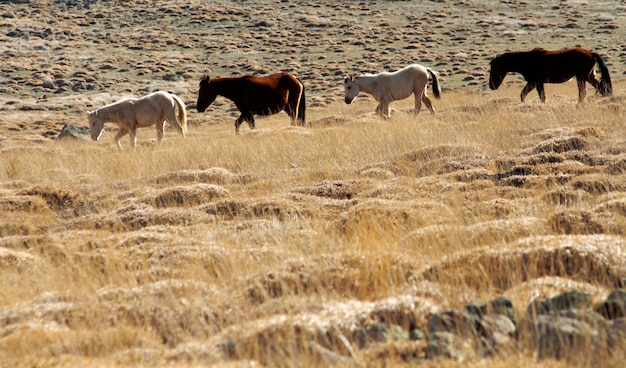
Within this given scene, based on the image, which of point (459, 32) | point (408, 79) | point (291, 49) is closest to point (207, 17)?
point (291, 49)

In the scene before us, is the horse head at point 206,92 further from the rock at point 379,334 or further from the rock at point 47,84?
the rock at point 47,84

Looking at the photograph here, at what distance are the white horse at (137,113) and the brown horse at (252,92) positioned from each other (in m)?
1.73

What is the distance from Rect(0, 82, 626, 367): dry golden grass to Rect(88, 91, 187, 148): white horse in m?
5.70

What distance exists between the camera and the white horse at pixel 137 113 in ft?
61.4

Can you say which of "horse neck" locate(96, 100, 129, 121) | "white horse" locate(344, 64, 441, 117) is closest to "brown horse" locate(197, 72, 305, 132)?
"white horse" locate(344, 64, 441, 117)

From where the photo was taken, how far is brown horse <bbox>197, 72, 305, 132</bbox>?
805 inches

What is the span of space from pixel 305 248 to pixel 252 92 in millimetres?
14231

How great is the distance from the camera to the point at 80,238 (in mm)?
7883

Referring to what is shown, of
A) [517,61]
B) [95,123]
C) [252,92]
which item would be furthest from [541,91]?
[95,123]

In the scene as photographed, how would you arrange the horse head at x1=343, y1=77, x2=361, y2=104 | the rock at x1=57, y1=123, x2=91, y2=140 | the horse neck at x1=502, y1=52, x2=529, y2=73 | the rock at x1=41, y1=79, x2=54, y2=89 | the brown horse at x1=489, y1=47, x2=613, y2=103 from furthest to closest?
the rock at x1=41, y1=79, x2=54, y2=89, the rock at x1=57, y1=123, x2=91, y2=140, the horse head at x1=343, y1=77, x2=361, y2=104, the horse neck at x1=502, y1=52, x2=529, y2=73, the brown horse at x1=489, y1=47, x2=613, y2=103

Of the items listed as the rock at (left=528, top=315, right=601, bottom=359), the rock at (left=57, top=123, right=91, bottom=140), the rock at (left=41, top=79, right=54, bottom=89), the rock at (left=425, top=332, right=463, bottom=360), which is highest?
the rock at (left=528, top=315, right=601, bottom=359)

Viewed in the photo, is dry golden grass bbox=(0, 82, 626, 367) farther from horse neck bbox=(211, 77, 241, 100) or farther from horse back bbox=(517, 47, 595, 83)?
horse back bbox=(517, 47, 595, 83)

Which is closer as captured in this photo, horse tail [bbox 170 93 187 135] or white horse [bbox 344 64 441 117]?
horse tail [bbox 170 93 187 135]

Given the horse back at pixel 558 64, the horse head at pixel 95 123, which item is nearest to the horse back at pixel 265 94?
the horse head at pixel 95 123
